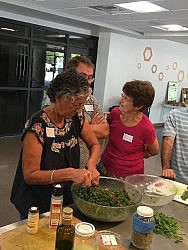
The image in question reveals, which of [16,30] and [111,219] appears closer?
[111,219]

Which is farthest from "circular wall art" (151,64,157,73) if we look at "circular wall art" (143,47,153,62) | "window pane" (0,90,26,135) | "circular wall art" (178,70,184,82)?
"window pane" (0,90,26,135)

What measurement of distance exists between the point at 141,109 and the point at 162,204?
0.74 metres

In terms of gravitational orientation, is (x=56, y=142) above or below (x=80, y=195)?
above

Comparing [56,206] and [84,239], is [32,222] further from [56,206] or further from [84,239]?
[84,239]

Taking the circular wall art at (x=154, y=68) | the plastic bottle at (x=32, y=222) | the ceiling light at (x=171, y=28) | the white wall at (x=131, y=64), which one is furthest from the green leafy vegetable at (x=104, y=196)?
the circular wall art at (x=154, y=68)

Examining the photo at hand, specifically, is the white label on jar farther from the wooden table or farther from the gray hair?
the gray hair

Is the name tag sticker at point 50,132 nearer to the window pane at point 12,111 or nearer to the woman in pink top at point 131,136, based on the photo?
the woman in pink top at point 131,136

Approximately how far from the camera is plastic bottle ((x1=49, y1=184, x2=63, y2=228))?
45.9 inches

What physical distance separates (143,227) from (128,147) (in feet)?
3.01

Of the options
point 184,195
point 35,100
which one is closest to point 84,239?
point 184,195

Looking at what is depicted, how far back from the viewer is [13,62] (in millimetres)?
5945

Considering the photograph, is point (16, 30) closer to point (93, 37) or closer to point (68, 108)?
point (93, 37)

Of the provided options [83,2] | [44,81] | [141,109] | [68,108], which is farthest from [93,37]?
[68,108]

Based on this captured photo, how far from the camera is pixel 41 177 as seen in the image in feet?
4.38
